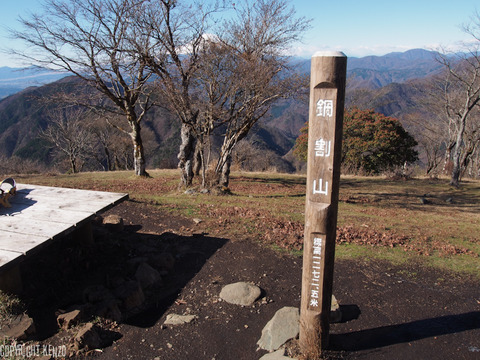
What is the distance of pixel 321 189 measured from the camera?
2.99 m

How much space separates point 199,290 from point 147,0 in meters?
10.9

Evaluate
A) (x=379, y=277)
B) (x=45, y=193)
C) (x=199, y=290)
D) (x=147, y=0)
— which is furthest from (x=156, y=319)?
(x=147, y=0)

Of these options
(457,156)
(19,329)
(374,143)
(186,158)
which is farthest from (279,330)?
(374,143)

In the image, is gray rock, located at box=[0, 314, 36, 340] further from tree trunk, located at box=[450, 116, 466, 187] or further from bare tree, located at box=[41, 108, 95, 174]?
bare tree, located at box=[41, 108, 95, 174]

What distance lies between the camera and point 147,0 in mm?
11867

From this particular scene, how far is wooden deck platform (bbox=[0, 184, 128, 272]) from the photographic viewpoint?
147 inches

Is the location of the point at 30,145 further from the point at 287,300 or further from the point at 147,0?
the point at 287,300

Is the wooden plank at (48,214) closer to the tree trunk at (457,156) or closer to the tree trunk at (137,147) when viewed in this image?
the tree trunk at (137,147)

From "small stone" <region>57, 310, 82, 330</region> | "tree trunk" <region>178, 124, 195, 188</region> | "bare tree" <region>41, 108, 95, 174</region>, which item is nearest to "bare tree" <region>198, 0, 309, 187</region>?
"tree trunk" <region>178, 124, 195, 188</region>

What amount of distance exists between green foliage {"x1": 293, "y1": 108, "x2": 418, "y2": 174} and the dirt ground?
17.6 meters

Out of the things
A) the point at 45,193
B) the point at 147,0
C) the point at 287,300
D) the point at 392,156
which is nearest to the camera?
the point at 287,300

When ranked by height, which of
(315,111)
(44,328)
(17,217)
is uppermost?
(315,111)

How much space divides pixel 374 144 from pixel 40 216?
20794mm

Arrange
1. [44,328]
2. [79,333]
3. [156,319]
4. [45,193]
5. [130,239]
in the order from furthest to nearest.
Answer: [130,239] → [45,193] → [156,319] → [44,328] → [79,333]
